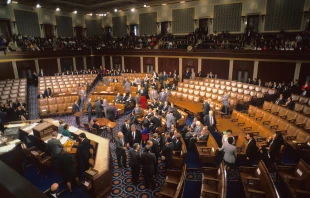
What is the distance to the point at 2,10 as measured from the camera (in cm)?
1742

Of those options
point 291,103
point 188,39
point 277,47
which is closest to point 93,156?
point 291,103

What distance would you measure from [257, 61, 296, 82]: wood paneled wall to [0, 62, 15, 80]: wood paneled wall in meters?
18.9

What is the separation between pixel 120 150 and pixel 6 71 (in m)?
15.0

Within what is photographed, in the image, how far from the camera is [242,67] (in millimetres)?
14984

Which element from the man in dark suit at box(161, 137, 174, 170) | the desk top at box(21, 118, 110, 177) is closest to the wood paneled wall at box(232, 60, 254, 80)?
the man in dark suit at box(161, 137, 174, 170)

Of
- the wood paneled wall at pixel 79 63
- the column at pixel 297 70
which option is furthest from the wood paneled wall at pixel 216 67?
the wood paneled wall at pixel 79 63

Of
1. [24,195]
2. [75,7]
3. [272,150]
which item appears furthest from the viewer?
[75,7]

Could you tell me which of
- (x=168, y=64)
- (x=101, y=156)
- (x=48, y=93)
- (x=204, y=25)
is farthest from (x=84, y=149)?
(x=204, y=25)

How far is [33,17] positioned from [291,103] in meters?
22.3

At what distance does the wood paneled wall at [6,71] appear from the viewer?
1574cm

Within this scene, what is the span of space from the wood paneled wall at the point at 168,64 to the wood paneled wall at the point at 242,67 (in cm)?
507

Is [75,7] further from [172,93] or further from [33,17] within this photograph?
[172,93]

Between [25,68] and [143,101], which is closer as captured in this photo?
[143,101]

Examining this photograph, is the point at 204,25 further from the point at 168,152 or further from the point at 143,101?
the point at 168,152
